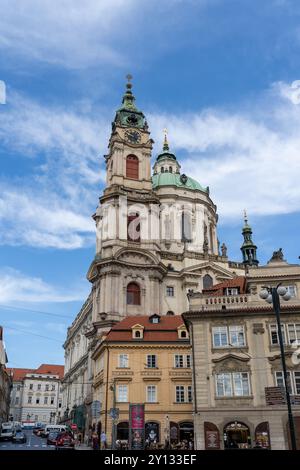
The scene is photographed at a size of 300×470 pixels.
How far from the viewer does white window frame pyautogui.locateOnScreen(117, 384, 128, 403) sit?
44.7m

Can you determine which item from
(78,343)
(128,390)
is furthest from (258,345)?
(78,343)

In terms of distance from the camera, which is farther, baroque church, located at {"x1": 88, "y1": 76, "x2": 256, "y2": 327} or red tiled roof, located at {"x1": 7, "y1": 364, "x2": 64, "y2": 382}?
red tiled roof, located at {"x1": 7, "y1": 364, "x2": 64, "y2": 382}

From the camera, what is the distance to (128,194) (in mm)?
74250

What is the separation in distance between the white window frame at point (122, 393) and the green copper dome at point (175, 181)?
47881 millimetres

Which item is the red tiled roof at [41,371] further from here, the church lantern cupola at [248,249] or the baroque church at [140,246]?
the church lantern cupola at [248,249]

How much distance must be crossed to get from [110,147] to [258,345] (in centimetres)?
5374

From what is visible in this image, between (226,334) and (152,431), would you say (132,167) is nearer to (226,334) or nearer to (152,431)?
(152,431)

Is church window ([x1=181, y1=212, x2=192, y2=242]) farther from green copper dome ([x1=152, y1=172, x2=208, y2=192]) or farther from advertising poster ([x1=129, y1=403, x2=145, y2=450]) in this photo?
advertising poster ([x1=129, y1=403, x2=145, y2=450])

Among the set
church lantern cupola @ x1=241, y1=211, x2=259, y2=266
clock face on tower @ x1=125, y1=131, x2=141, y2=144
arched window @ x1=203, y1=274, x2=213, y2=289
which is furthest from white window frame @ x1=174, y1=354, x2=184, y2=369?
clock face on tower @ x1=125, y1=131, x2=141, y2=144

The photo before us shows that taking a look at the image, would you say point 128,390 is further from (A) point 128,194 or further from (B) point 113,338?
(A) point 128,194

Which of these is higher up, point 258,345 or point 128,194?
point 128,194

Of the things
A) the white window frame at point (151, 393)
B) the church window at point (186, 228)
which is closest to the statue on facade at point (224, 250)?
the church window at point (186, 228)

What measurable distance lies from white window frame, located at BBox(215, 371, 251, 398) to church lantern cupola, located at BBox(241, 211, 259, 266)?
4537cm

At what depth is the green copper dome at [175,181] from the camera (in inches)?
3467
